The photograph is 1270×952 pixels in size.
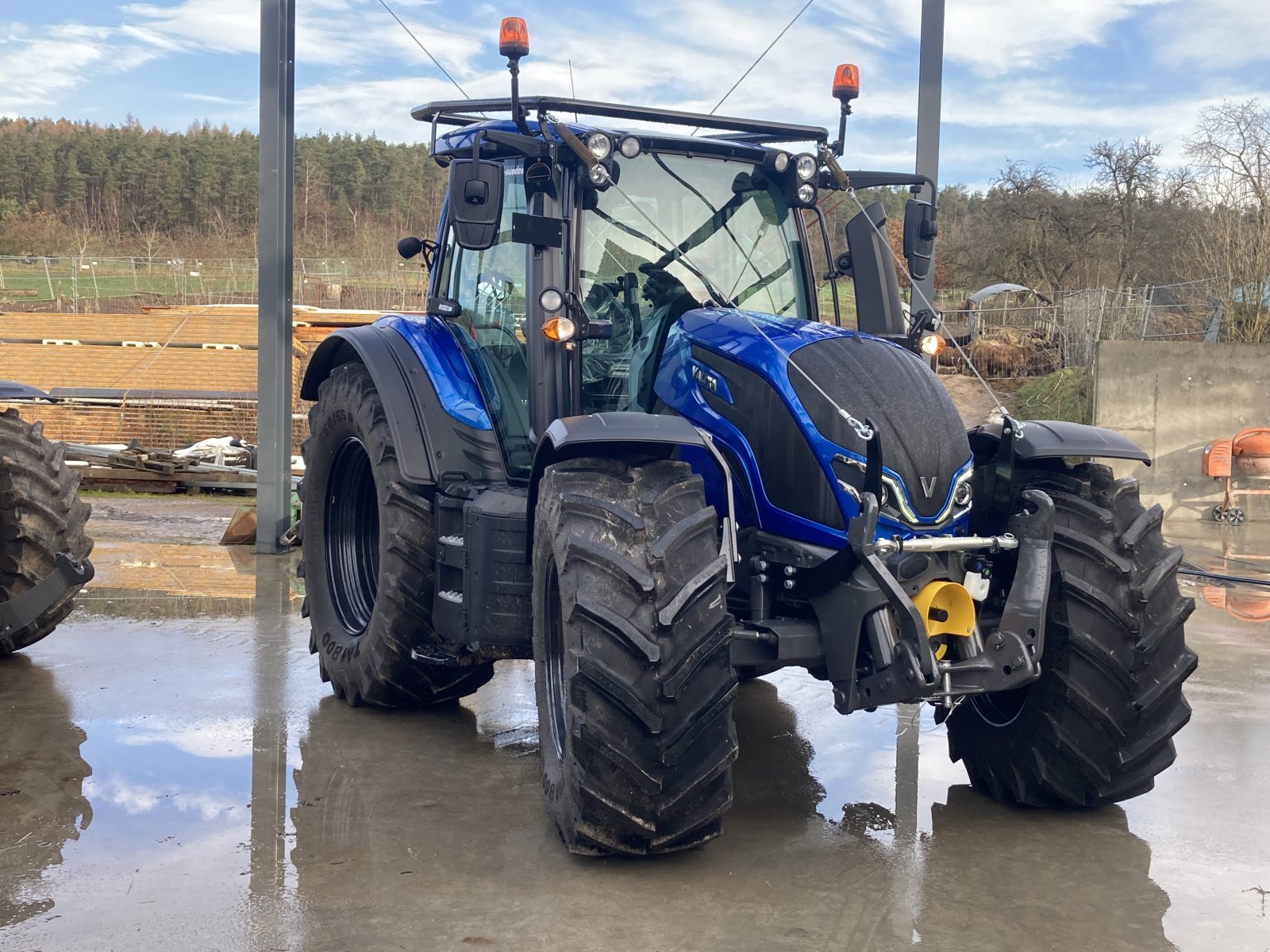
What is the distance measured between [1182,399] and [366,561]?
9.35 m

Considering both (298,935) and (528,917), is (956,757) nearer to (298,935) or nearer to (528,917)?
(528,917)

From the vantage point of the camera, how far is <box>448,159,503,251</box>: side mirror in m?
4.51

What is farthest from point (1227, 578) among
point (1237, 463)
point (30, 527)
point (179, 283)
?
point (179, 283)

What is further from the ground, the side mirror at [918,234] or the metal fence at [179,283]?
the metal fence at [179,283]

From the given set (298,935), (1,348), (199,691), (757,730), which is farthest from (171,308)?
(298,935)

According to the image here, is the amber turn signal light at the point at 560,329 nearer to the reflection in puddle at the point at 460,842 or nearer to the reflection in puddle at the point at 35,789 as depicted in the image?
the reflection in puddle at the point at 460,842

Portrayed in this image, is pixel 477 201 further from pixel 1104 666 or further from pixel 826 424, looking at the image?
pixel 1104 666

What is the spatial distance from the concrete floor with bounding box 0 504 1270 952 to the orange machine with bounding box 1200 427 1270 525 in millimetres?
6519

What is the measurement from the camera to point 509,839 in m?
4.24

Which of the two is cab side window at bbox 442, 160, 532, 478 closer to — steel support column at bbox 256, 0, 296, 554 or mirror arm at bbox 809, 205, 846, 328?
mirror arm at bbox 809, 205, 846, 328

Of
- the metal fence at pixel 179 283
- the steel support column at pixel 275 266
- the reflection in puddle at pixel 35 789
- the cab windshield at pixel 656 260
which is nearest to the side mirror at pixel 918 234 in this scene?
the cab windshield at pixel 656 260

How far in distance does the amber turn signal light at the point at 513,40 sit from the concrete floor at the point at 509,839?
2651mm

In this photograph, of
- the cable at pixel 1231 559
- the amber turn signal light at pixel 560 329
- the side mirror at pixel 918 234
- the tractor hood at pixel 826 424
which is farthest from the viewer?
the cable at pixel 1231 559

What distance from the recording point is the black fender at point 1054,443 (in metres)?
4.57
